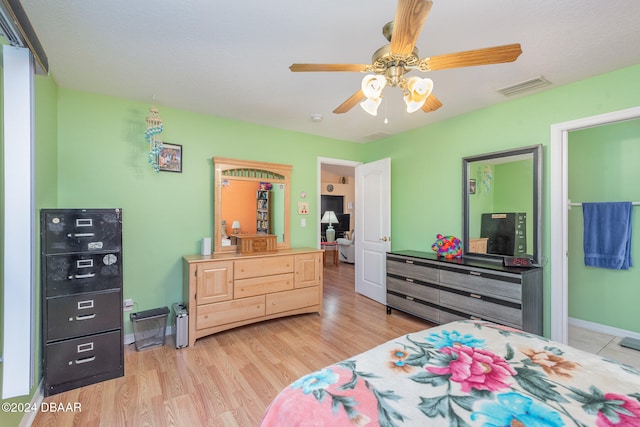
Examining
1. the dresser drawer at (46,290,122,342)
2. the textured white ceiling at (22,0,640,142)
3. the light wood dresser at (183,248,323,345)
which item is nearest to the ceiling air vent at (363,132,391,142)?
the textured white ceiling at (22,0,640,142)

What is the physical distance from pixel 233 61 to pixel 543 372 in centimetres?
269

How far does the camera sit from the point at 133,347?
279 cm

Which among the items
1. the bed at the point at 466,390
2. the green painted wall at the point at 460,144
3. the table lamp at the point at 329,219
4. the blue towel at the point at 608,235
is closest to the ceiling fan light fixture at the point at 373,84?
the bed at the point at 466,390

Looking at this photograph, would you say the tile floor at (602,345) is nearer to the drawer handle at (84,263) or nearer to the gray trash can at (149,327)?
the gray trash can at (149,327)

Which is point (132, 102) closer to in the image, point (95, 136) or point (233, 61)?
point (95, 136)

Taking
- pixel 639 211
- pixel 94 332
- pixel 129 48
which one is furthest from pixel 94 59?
pixel 639 211

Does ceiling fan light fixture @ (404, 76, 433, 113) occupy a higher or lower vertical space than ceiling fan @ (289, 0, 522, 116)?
lower

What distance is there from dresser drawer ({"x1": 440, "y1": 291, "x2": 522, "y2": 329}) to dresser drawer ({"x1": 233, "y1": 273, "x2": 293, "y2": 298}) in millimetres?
1817

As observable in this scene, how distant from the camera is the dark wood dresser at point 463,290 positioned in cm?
248

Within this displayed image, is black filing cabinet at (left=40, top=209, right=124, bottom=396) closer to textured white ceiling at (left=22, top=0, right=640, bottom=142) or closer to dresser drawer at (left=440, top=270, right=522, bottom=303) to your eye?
textured white ceiling at (left=22, top=0, right=640, bottom=142)

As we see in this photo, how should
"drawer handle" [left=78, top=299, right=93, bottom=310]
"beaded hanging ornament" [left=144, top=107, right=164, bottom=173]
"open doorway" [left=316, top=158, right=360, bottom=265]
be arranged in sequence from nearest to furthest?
"drawer handle" [left=78, top=299, right=93, bottom=310] → "beaded hanging ornament" [left=144, top=107, right=164, bottom=173] → "open doorway" [left=316, top=158, right=360, bottom=265]

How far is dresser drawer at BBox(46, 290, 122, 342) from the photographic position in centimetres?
211

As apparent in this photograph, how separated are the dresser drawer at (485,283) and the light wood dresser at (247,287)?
1.60 meters

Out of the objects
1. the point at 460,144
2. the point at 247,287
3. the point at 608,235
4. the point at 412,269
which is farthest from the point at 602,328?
the point at 247,287
